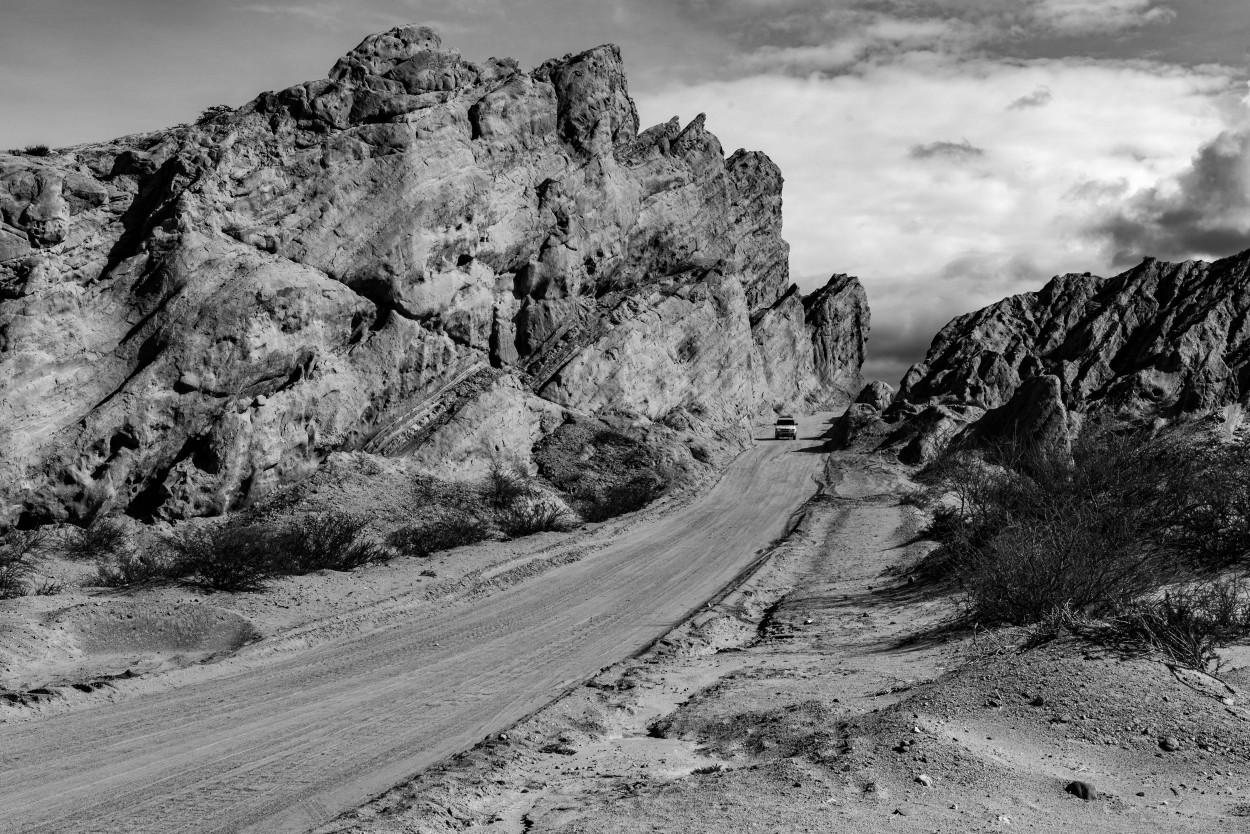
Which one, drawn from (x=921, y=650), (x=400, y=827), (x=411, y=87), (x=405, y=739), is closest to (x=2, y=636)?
(x=405, y=739)

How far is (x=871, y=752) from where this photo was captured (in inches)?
334

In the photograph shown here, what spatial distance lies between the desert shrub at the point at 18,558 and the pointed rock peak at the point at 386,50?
22.4 metres

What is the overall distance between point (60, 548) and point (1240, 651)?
24113mm

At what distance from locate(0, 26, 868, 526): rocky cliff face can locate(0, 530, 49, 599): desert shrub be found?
274 cm

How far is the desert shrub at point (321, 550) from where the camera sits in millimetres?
20680

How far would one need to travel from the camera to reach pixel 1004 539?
47.5ft

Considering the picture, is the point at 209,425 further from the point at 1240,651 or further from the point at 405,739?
A: the point at 1240,651

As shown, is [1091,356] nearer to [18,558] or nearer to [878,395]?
[878,395]

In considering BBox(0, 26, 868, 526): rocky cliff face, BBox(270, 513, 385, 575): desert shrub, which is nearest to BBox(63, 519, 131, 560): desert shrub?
BBox(0, 26, 868, 526): rocky cliff face

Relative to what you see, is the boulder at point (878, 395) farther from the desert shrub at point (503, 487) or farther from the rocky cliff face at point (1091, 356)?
the desert shrub at point (503, 487)

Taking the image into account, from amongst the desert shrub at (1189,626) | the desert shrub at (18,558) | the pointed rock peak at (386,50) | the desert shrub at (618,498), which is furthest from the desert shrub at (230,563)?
the pointed rock peak at (386,50)

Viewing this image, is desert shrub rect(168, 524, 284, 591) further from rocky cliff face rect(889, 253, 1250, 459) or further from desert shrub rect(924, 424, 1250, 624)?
rocky cliff face rect(889, 253, 1250, 459)

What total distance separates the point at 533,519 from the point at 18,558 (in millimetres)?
13733

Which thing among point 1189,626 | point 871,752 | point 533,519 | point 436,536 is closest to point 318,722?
point 871,752
